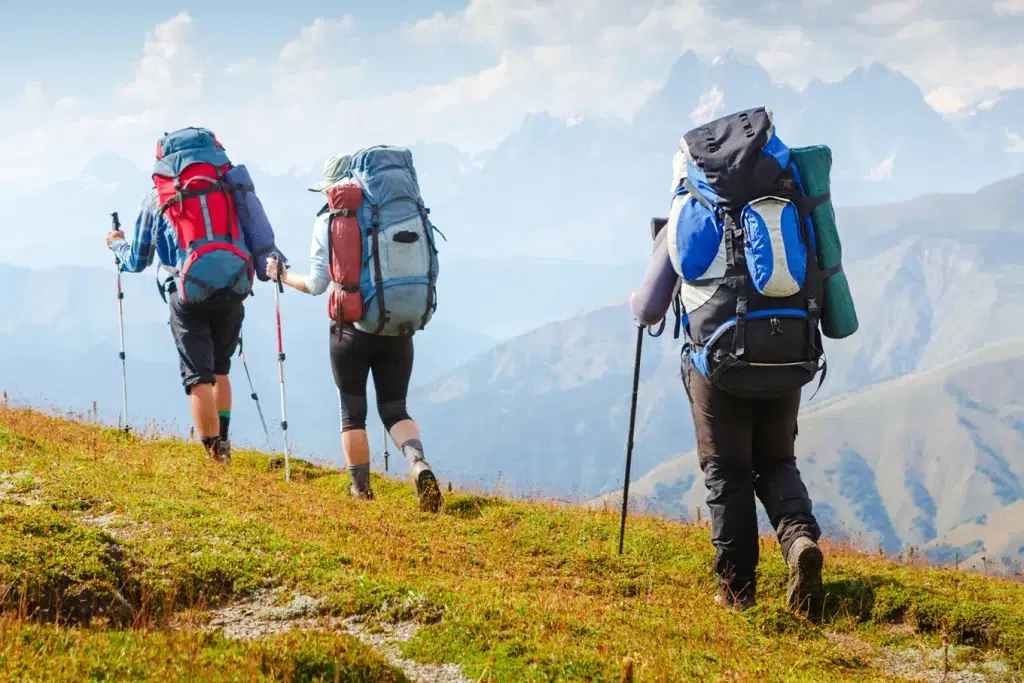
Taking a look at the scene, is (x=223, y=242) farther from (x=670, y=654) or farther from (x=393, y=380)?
(x=670, y=654)

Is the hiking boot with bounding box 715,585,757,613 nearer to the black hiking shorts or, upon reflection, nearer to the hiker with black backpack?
the hiker with black backpack

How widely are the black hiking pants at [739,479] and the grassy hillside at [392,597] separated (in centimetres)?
45

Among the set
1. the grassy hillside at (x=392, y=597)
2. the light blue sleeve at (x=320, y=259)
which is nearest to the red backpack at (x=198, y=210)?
the light blue sleeve at (x=320, y=259)

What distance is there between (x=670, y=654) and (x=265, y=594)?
2815mm

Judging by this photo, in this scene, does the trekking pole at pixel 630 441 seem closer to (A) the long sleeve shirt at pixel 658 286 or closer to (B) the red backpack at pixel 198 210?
(A) the long sleeve shirt at pixel 658 286

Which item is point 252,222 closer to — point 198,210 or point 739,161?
point 198,210

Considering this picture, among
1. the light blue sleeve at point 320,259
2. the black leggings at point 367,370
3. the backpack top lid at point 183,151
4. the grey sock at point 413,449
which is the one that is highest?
the backpack top lid at point 183,151

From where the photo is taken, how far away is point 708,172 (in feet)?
22.9

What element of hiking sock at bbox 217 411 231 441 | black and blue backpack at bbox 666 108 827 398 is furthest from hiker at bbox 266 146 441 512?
black and blue backpack at bbox 666 108 827 398

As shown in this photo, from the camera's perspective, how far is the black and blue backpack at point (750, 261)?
6836mm

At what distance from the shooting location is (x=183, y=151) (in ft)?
37.1

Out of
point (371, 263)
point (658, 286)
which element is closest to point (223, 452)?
point (371, 263)

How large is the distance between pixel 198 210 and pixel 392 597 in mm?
7122

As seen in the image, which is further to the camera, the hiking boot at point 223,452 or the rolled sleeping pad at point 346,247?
the hiking boot at point 223,452
